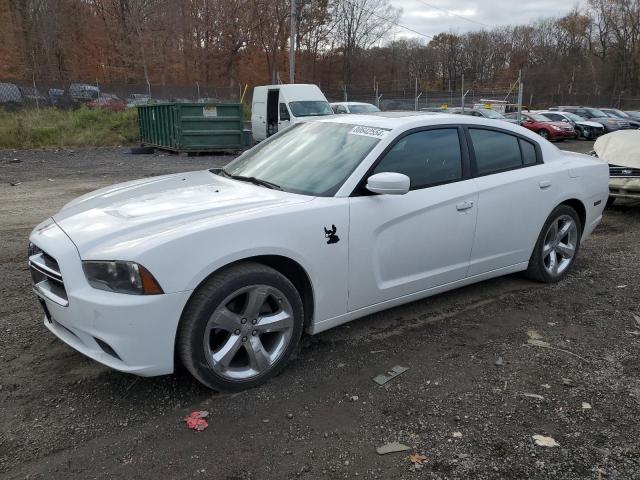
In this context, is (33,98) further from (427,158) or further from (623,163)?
(427,158)

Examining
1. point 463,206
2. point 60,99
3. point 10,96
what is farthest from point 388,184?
point 60,99

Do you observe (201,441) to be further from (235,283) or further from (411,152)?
(411,152)

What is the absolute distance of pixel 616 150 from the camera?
8375mm

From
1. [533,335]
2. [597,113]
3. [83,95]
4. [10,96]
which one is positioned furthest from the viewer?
[597,113]

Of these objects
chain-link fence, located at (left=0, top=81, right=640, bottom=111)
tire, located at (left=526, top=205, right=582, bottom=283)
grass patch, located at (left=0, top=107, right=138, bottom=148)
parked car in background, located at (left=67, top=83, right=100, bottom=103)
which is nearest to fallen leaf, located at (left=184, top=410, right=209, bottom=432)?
tire, located at (left=526, top=205, right=582, bottom=283)

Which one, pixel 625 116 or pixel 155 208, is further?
pixel 625 116

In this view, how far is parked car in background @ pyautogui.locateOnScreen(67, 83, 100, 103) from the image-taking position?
78.5 ft

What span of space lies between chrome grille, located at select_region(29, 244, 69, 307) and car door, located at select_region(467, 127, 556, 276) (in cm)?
291

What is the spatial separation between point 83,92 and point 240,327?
25147 mm

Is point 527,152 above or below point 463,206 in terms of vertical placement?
above

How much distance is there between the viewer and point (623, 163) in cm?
798

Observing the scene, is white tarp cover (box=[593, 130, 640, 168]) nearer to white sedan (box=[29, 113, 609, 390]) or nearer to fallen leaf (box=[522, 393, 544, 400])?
white sedan (box=[29, 113, 609, 390])

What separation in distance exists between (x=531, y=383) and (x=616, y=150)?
6.65 metres

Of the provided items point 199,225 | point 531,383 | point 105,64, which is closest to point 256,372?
point 199,225
